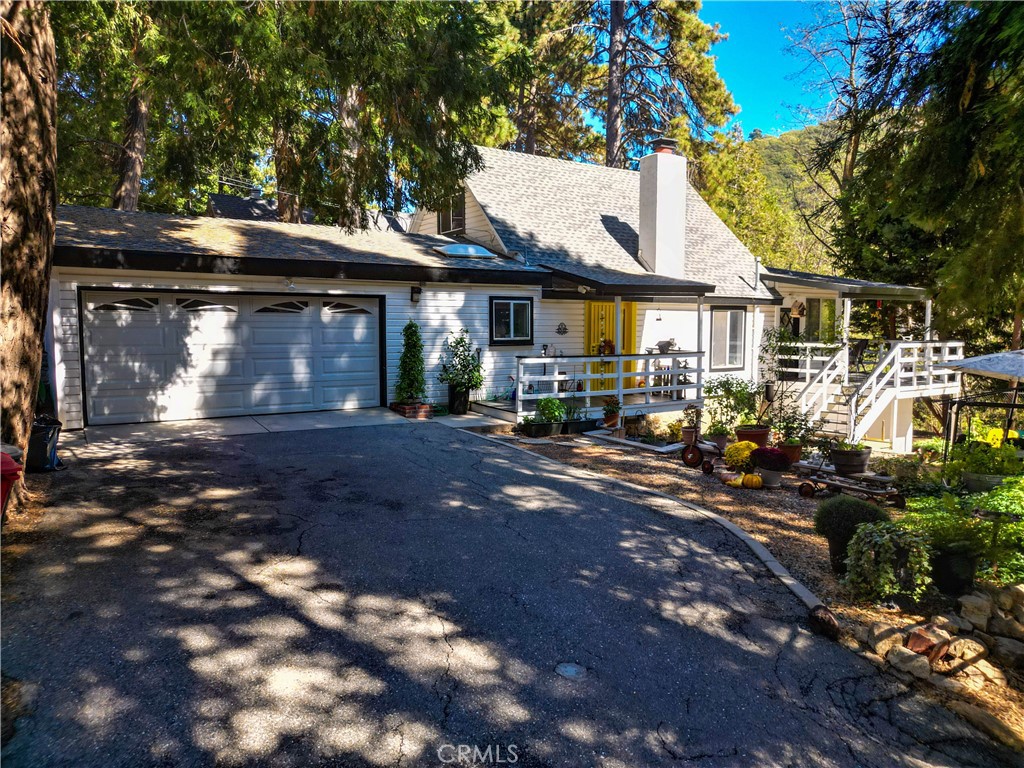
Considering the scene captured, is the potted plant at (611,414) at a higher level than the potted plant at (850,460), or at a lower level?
higher

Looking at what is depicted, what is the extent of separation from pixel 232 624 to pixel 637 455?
7.43m

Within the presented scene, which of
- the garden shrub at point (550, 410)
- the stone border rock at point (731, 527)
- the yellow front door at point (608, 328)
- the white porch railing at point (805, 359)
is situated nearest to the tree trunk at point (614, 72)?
the yellow front door at point (608, 328)

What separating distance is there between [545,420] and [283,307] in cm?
533

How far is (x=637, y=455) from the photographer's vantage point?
10695mm

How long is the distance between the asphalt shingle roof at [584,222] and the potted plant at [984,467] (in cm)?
765

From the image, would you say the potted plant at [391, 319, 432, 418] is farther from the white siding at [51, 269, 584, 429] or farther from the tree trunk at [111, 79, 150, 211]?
the tree trunk at [111, 79, 150, 211]

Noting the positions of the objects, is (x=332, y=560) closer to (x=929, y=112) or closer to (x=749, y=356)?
(x=929, y=112)

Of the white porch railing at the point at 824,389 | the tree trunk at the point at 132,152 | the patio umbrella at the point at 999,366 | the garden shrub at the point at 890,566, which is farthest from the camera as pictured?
the tree trunk at the point at 132,152

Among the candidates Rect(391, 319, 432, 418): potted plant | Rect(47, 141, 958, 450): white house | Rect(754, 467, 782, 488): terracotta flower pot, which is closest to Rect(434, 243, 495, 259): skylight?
Rect(47, 141, 958, 450): white house

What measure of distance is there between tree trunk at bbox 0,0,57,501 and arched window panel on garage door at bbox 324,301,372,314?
6488mm

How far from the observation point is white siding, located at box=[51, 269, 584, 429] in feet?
34.3

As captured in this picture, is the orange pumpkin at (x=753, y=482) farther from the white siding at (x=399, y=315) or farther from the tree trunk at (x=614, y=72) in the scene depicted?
the tree trunk at (x=614, y=72)

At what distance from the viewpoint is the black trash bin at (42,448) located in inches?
307

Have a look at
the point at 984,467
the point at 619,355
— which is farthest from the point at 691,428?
the point at 984,467
